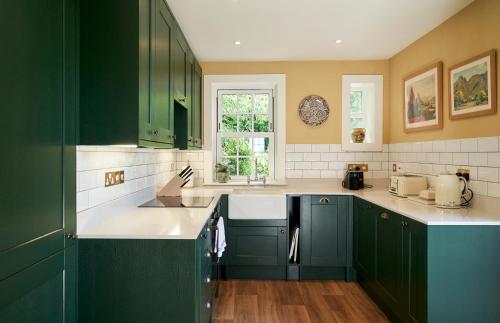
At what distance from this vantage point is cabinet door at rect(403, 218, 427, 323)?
1994 millimetres

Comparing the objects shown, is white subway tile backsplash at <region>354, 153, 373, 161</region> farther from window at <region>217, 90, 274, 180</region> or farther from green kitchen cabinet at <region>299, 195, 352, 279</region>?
window at <region>217, 90, 274, 180</region>

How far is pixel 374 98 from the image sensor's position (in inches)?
152

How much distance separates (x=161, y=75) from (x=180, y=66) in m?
0.71

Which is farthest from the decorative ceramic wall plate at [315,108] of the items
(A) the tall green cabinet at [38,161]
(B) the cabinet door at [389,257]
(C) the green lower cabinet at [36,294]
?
(C) the green lower cabinet at [36,294]

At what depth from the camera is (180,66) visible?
2736 mm

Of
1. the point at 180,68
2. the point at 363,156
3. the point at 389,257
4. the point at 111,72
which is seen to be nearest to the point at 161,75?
the point at 111,72

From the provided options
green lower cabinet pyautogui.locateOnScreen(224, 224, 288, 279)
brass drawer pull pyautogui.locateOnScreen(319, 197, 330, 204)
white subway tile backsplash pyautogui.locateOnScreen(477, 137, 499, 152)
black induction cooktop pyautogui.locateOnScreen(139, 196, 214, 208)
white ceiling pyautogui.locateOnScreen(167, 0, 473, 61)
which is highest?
white ceiling pyautogui.locateOnScreen(167, 0, 473, 61)

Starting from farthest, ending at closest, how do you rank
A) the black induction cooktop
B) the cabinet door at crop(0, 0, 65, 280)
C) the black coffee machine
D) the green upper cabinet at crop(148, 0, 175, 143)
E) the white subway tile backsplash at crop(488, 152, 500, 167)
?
1. the black coffee machine
2. the black induction cooktop
3. the white subway tile backsplash at crop(488, 152, 500, 167)
4. the green upper cabinet at crop(148, 0, 175, 143)
5. the cabinet door at crop(0, 0, 65, 280)

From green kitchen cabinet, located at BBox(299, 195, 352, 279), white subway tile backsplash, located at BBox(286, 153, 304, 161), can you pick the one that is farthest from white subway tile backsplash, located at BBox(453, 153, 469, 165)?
white subway tile backsplash, located at BBox(286, 153, 304, 161)

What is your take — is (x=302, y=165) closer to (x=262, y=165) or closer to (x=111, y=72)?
(x=262, y=165)

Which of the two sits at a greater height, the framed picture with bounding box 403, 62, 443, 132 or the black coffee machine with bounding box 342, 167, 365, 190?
the framed picture with bounding box 403, 62, 443, 132

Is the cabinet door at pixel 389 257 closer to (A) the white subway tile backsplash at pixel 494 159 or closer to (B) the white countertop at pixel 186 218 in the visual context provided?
(B) the white countertop at pixel 186 218

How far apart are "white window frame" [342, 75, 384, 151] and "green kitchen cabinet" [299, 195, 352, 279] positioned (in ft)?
2.73

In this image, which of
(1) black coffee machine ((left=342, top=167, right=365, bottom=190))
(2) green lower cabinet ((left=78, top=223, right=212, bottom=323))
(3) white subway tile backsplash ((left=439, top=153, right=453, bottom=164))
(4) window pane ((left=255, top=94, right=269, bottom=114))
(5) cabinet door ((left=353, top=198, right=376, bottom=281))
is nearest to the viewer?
(2) green lower cabinet ((left=78, top=223, right=212, bottom=323))
